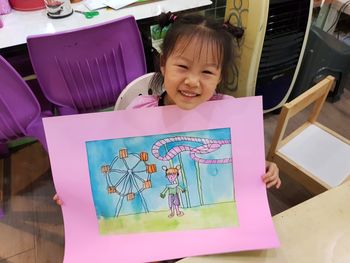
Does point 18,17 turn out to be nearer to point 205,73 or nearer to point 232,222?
point 205,73

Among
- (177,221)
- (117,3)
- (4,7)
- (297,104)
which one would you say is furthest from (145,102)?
(4,7)

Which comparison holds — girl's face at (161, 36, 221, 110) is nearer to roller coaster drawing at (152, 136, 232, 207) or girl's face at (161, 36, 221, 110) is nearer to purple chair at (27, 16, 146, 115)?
roller coaster drawing at (152, 136, 232, 207)

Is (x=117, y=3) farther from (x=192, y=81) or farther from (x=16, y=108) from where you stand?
(x=192, y=81)

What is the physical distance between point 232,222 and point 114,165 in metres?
0.29

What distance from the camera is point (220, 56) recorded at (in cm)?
78

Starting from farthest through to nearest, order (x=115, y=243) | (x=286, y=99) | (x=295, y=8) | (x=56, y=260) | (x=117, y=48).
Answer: (x=286, y=99) < (x=295, y=8) < (x=56, y=260) < (x=117, y=48) < (x=115, y=243)

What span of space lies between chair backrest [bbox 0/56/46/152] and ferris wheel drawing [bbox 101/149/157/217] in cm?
49

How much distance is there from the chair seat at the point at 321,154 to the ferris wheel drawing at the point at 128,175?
74 cm

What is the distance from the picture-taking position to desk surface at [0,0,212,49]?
124cm

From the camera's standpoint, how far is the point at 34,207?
1.52 m

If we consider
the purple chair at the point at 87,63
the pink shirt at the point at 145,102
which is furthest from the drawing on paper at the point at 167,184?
the purple chair at the point at 87,63

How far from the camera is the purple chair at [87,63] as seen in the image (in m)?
1.02

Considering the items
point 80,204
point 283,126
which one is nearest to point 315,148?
point 283,126

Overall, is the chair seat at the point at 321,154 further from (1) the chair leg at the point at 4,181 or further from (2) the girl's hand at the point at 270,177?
(1) the chair leg at the point at 4,181
